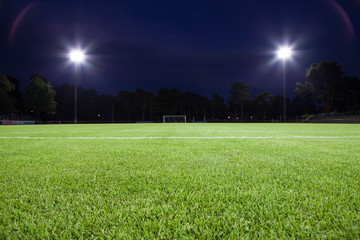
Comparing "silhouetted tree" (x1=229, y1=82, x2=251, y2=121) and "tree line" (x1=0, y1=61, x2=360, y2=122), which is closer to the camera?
"tree line" (x1=0, y1=61, x2=360, y2=122)

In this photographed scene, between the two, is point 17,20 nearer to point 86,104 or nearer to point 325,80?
point 86,104

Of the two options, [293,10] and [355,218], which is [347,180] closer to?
[355,218]

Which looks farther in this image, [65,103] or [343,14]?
[65,103]

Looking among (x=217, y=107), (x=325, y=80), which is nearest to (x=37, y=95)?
(x=217, y=107)

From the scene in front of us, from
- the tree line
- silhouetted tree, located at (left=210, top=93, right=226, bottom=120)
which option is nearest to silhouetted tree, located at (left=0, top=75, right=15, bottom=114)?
the tree line

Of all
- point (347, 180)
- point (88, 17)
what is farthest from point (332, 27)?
point (88, 17)

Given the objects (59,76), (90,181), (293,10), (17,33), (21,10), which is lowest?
(90,181)

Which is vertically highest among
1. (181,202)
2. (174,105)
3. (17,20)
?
(17,20)

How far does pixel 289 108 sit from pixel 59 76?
293ft

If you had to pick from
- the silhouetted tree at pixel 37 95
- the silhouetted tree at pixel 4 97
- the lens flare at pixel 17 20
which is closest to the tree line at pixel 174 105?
the silhouetted tree at pixel 37 95

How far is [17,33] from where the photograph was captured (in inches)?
2039

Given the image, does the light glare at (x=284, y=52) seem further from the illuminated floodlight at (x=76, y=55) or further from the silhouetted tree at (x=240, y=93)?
the illuminated floodlight at (x=76, y=55)

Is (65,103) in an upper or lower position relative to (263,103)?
lower

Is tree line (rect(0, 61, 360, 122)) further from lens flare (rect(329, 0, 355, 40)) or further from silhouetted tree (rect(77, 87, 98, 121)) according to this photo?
lens flare (rect(329, 0, 355, 40))
